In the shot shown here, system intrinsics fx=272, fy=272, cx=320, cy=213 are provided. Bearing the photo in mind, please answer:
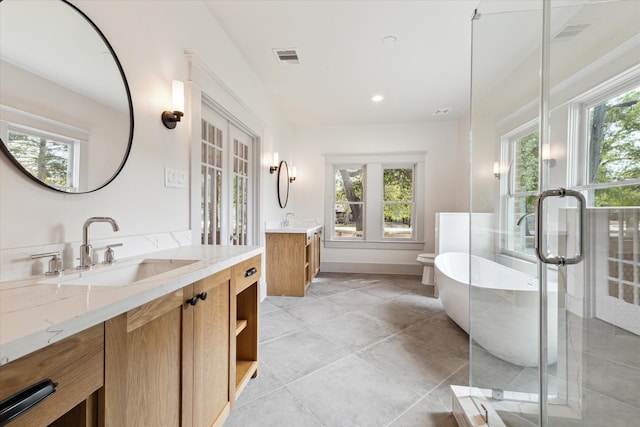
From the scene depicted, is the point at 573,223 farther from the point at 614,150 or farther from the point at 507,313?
the point at 507,313

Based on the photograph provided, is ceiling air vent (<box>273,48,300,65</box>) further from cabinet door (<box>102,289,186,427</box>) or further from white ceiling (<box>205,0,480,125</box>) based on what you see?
cabinet door (<box>102,289,186,427</box>)

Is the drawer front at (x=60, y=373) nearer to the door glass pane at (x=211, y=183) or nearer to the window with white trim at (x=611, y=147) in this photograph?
the door glass pane at (x=211, y=183)

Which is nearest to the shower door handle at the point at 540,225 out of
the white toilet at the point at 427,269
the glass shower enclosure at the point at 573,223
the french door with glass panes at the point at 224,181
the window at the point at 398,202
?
the glass shower enclosure at the point at 573,223

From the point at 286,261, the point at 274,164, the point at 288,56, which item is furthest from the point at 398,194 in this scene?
the point at 288,56

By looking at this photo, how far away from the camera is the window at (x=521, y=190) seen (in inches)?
55.1

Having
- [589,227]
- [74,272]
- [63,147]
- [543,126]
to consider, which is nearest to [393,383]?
[589,227]

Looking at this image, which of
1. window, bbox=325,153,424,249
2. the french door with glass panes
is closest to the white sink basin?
the french door with glass panes

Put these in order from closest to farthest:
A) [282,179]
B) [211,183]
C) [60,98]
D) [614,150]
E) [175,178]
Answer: [60,98]
[614,150]
[175,178]
[211,183]
[282,179]

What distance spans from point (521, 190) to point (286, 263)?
266 cm

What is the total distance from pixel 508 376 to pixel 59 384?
1.91m

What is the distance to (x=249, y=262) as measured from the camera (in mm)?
1579

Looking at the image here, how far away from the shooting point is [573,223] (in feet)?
4.10

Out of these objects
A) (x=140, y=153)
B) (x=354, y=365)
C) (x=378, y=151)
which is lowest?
(x=354, y=365)

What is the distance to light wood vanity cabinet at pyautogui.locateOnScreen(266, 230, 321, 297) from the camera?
349 centimetres
